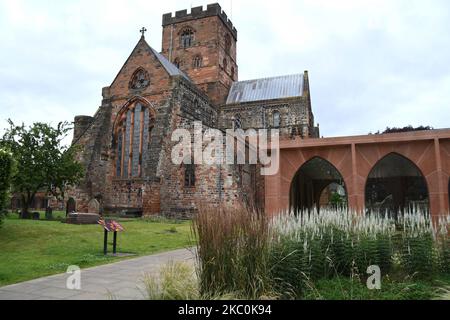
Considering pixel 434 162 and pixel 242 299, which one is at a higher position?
pixel 434 162

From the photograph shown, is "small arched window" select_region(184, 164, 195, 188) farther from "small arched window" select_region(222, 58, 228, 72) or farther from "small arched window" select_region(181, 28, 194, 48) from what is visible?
"small arched window" select_region(181, 28, 194, 48)

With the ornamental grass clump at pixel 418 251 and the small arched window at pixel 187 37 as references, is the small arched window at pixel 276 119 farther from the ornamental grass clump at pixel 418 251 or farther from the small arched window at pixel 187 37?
the ornamental grass clump at pixel 418 251

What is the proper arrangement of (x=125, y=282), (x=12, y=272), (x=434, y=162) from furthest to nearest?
1. (x=434, y=162)
2. (x=12, y=272)
3. (x=125, y=282)

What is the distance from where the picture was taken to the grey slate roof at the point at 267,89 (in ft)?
121

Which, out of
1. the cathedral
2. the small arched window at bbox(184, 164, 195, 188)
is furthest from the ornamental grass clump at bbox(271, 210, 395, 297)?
the small arched window at bbox(184, 164, 195, 188)

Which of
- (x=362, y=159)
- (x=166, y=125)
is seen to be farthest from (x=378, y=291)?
(x=166, y=125)

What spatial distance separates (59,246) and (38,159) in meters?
10.8

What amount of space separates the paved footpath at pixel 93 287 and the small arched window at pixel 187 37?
120 feet

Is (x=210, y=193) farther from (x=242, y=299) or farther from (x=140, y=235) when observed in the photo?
(x=242, y=299)

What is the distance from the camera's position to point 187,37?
133 feet

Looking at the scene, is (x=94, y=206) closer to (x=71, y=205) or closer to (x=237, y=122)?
(x=71, y=205)

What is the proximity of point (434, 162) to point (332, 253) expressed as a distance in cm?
777
